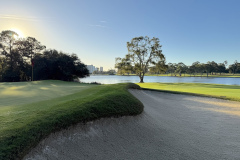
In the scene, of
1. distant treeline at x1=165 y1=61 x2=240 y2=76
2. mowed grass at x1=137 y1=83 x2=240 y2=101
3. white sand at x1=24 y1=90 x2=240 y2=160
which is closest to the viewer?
white sand at x1=24 y1=90 x2=240 y2=160

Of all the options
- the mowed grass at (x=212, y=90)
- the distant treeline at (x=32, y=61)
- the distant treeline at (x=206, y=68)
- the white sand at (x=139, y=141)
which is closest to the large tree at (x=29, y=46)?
the distant treeline at (x=32, y=61)

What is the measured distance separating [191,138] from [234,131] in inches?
92.5

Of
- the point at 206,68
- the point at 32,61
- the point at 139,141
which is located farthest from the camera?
the point at 206,68

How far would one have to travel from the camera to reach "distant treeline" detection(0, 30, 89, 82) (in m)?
30.4

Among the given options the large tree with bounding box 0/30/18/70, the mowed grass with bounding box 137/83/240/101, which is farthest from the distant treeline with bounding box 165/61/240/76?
the large tree with bounding box 0/30/18/70

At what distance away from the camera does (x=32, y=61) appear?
2953cm

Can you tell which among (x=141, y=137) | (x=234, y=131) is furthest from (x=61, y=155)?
(x=234, y=131)

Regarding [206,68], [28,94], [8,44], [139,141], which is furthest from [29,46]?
[206,68]

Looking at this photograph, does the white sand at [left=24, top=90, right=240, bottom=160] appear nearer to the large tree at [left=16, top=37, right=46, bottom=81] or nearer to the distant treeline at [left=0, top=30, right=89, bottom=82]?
the distant treeline at [left=0, top=30, right=89, bottom=82]

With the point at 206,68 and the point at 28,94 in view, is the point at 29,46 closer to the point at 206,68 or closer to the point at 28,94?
the point at 28,94

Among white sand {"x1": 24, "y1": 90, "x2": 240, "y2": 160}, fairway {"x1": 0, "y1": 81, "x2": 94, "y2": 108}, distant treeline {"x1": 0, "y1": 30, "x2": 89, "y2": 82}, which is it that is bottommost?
white sand {"x1": 24, "y1": 90, "x2": 240, "y2": 160}

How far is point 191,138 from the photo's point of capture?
4906 mm

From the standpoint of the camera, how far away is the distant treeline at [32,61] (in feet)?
99.7

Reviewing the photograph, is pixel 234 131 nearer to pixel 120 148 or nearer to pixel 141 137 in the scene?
pixel 141 137
